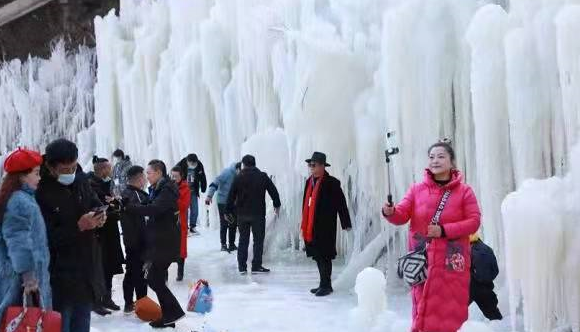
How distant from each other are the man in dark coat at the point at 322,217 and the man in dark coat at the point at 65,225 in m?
3.43

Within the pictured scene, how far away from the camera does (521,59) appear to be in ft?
18.5

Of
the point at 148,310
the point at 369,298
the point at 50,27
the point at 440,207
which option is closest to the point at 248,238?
the point at 148,310

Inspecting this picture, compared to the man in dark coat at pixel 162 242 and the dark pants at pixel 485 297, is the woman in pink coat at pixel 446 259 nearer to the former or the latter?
the dark pants at pixel 485 297

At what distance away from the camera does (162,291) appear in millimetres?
5625

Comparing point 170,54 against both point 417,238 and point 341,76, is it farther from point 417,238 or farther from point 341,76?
point 417,238

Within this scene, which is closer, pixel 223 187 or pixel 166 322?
pixel 166 322

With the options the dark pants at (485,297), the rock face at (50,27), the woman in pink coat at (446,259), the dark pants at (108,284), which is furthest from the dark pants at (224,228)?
the rock face at (50,27)

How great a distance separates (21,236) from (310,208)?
3.99 meters

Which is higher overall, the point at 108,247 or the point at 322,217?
the point at 322,217

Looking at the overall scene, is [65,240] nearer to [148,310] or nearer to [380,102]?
[148,310]

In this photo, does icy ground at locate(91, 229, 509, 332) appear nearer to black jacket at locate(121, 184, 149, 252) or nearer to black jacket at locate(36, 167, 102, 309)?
black jacket at locate(121, 184, 149, 252)

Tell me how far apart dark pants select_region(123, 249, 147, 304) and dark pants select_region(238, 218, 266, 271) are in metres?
2.20

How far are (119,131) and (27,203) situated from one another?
12.4 metres

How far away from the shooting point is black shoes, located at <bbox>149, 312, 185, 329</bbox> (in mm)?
5637
